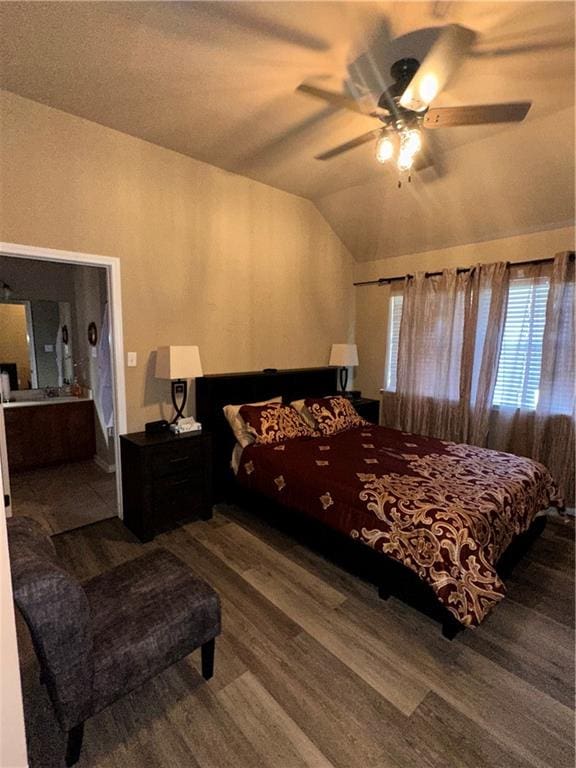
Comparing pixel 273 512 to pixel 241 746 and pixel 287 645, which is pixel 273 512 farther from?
pixel 241 746

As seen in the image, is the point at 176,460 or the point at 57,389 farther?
the point at 57,389

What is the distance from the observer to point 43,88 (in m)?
2.25

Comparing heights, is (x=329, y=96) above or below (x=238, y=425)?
above

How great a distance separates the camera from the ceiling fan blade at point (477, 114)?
5.86ft

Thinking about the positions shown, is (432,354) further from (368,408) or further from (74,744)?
(74,744)

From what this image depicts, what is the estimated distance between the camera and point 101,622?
142 cm

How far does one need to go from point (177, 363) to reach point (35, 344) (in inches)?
107

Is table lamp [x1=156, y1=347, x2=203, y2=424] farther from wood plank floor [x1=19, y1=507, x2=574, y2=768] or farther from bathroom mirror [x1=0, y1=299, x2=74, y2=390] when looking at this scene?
bathroom mirror [x1=0, y1=299, x2=74, y2=390]

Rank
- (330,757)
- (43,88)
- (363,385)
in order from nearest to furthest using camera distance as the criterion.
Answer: (330,757), (43,88), (363,385)

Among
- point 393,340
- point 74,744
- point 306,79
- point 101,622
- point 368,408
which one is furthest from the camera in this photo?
point 393,340

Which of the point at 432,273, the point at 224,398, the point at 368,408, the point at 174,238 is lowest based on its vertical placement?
the point at 368,408

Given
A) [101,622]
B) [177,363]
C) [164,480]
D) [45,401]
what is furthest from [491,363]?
[45,401]

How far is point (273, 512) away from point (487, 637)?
1541 millimetres

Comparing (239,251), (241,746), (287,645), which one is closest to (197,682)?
(241,746)
